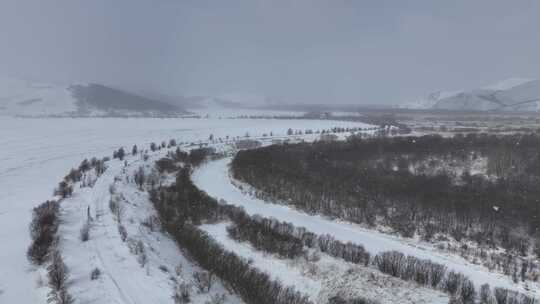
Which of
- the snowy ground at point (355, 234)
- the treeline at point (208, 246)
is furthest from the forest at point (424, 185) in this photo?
the treeline at point (208, 246)

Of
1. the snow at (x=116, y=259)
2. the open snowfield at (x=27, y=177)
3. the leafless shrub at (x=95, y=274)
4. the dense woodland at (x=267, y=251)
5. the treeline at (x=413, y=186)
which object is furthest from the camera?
the treeline at (x=413, y=186)

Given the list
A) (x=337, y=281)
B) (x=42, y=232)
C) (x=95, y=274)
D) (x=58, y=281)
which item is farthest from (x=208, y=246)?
(x=58, y=281)

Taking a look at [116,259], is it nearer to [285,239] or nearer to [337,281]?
[337,281]

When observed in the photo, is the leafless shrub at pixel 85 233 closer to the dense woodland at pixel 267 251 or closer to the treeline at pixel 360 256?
the dense woodland at pixel 267 251

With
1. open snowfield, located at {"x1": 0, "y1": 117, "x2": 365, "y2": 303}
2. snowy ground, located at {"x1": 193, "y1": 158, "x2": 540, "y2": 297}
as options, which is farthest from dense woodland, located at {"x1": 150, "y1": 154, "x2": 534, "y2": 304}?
open snowfield, located at {"x1": 0, "y1": 117, "x2": 365, "y2": 303}

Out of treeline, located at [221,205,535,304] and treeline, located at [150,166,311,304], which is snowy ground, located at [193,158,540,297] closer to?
treeline, located at [221,205,535,304]

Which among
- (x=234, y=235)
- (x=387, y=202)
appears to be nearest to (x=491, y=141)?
(x=387, y=202)
